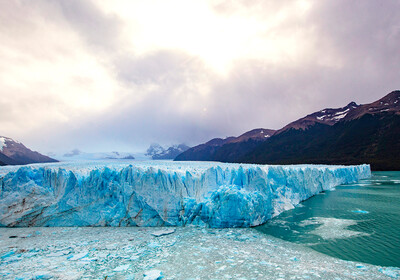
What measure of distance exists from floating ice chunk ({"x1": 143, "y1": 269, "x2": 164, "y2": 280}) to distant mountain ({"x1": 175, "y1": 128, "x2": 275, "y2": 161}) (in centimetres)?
9430

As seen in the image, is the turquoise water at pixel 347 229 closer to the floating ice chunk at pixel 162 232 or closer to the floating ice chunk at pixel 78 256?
the floating ice chunk at pixel 162 232

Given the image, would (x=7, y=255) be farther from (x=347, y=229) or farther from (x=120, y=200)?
(x=347, y=229)

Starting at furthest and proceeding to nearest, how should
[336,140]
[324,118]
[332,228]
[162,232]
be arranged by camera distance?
[324,118]
[336,140]
[332,228]
[162,232]

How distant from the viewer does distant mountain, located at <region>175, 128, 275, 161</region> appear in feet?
341

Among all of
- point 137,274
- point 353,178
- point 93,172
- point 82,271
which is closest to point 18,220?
point 93,172

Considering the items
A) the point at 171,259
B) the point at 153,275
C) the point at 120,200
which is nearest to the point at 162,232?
the point at 171,259

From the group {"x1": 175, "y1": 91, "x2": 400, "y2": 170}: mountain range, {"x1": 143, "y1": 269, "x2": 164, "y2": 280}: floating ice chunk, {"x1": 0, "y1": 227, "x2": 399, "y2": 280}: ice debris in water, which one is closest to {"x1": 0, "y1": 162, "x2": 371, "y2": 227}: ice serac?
{"x1": 0, "y1": 227, "x2": 399, "y2": 280}: ice debris in water

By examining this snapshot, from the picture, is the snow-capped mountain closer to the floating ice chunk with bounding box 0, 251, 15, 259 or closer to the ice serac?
the ice serac

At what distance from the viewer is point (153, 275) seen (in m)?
5.26

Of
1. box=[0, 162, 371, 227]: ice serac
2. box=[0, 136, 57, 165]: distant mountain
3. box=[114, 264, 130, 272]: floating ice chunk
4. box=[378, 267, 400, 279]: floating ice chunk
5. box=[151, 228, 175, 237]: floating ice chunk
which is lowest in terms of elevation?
box=[378, 267, 400, 279]: floating ice chunk

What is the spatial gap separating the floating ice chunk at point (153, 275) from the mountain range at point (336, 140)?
196 feet

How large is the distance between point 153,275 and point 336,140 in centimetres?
8323

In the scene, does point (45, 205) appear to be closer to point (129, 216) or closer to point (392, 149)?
point (129, 216)

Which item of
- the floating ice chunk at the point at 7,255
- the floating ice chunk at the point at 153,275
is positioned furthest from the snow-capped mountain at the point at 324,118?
the floating ice chunk at the point at 7,255
